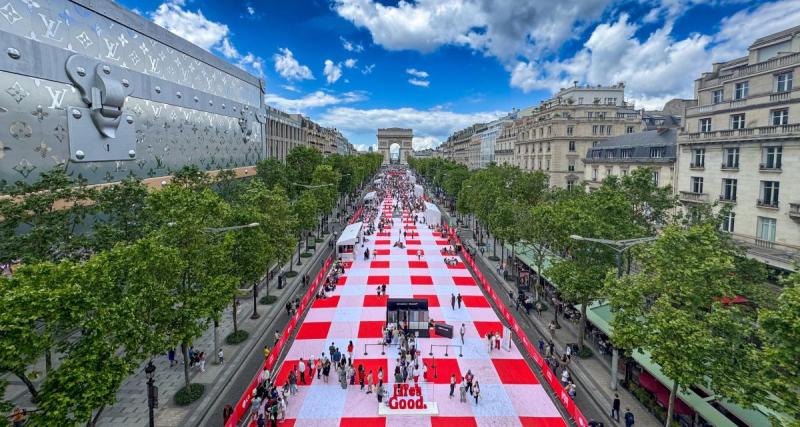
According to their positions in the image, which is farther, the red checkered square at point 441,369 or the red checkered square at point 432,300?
the red checkered square at point 432,300

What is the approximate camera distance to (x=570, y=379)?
974 inches

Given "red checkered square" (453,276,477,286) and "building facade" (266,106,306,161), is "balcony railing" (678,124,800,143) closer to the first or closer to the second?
"red checkered square" (453,276,477,286)

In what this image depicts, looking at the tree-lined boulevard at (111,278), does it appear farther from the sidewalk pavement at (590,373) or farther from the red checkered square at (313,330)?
the sidewalk pavement at (590,373)

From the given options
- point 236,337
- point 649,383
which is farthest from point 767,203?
point 236,337

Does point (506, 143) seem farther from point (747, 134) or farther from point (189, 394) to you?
point (189, 394)

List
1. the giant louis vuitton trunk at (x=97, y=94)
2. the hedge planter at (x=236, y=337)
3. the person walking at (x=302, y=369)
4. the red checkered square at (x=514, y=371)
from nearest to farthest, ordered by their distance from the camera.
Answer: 1. the person walking at (x=302, y=369)
2. the red checkered square at (x=514, y=371)
3. the hedge planter at (x=236, y=337)
4. the giant louis vuitton trunk at (x=97, y=94)

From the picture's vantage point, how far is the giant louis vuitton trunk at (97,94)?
31094mm

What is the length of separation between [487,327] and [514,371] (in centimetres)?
683

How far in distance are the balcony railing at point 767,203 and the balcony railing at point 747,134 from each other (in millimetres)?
4685

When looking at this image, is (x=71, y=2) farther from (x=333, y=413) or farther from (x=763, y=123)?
(x=763, y=123)

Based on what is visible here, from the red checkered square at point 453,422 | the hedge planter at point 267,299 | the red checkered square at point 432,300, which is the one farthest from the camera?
the red checkered square at point 432,300

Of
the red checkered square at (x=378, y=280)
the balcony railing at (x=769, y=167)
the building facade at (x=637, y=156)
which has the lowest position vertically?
the red checkered square at (x=378, y=280)

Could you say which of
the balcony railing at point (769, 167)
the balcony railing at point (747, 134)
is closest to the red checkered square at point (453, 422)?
the balcony railing at point (769, 167)

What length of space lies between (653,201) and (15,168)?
4966cm
